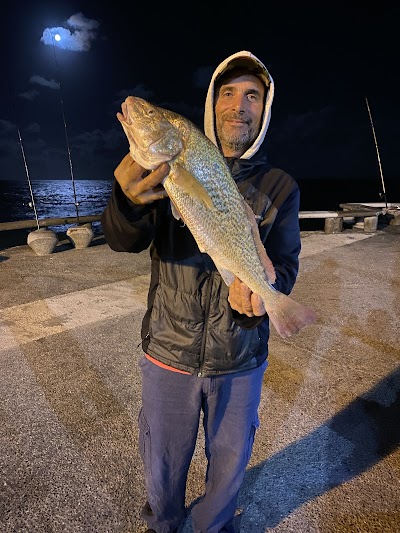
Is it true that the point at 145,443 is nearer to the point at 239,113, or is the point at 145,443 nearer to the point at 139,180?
the point at 139,180

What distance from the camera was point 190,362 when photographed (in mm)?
2223

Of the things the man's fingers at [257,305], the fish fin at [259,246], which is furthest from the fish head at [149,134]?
the man's fingers at [257,305]

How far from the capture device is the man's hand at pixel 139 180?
6.20 feet

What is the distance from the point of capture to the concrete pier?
2.68 m

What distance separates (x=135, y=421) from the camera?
3578 mm

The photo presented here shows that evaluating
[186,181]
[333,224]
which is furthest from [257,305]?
Answer: [333,224]

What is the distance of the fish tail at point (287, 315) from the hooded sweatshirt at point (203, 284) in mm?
112

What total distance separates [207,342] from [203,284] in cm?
35

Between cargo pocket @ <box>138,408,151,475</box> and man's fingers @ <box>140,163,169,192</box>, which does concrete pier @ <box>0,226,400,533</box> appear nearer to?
cargo pocket @ <box>138,408,151,475</box>

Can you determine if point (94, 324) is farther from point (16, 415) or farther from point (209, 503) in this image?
point (209, 503)

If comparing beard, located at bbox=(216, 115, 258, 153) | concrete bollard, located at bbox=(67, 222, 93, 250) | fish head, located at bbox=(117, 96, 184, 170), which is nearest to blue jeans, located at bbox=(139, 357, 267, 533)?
fish head, located at bbox=(117, 96, 184, 170)

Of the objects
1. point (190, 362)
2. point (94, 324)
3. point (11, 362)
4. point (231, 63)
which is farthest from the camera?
point (94, 324)

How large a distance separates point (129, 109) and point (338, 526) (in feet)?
9.93

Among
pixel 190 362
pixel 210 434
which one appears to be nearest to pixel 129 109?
pixel 190 362
